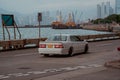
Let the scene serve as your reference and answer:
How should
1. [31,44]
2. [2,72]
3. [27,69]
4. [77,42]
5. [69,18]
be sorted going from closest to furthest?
[2,72] → [27,69] → [77,42] → [31,44] → [69,18]

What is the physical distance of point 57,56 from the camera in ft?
73.5

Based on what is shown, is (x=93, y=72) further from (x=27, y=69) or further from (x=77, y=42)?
(x=77, y=42)

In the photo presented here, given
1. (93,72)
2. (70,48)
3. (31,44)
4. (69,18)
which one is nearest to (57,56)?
(70,48)

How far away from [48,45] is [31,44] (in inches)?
444

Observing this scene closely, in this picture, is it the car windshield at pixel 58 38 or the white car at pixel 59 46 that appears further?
the car windshield at pixel 58 38

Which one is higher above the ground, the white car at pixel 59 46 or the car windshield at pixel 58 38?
the car windshield at pixel 58 38

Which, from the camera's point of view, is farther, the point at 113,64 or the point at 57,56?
the point at 57,56

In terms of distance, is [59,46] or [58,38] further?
[58,38]

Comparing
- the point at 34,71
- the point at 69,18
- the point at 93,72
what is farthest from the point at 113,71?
the point at 69,18

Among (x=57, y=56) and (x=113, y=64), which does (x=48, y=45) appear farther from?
(x=113, y=64)

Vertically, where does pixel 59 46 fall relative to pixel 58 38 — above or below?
below

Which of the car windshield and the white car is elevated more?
the car windshield

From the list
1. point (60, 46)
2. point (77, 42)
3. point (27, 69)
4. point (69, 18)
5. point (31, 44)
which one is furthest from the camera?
point (69, 18)

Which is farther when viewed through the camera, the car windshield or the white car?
the car windshield
